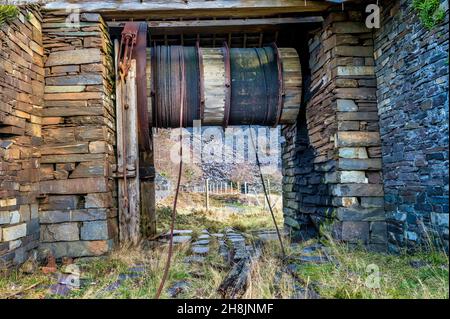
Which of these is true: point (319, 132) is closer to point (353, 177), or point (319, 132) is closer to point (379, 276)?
point (353, 177)

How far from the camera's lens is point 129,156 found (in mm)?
4652

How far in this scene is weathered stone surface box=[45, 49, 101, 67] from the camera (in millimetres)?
4328

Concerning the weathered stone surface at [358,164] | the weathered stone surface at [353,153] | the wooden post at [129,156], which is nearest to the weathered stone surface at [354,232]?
the weathered stone surface at [358,164]

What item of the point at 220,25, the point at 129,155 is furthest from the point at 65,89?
the point at 220,25

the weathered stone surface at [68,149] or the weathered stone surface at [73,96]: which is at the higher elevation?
the weathered stone surface at [73,96]

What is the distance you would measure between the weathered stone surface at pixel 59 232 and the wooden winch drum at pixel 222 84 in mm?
1875

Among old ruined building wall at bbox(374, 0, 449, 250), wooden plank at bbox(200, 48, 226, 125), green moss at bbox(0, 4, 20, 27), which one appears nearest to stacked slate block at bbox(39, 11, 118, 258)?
green moss at bbox(0, 4, 20, 27)

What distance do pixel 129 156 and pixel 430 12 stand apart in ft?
12.0

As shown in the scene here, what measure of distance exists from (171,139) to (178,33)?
609 inches

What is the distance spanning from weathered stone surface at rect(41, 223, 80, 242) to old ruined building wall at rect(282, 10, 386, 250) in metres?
3.08

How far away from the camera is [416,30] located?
3691mm

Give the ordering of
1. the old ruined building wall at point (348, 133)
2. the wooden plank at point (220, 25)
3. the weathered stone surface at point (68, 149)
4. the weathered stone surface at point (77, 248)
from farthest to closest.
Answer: the wooden plank at point (220, 25)
the old ruined building wall at point (348, 133)
the weathered stone surface at point (68, 149)
the weathered stone surface at point (77, 248)

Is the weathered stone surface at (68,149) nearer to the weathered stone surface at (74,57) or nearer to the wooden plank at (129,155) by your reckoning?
the wooden plank at (129,155)

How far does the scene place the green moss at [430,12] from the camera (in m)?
3.34
